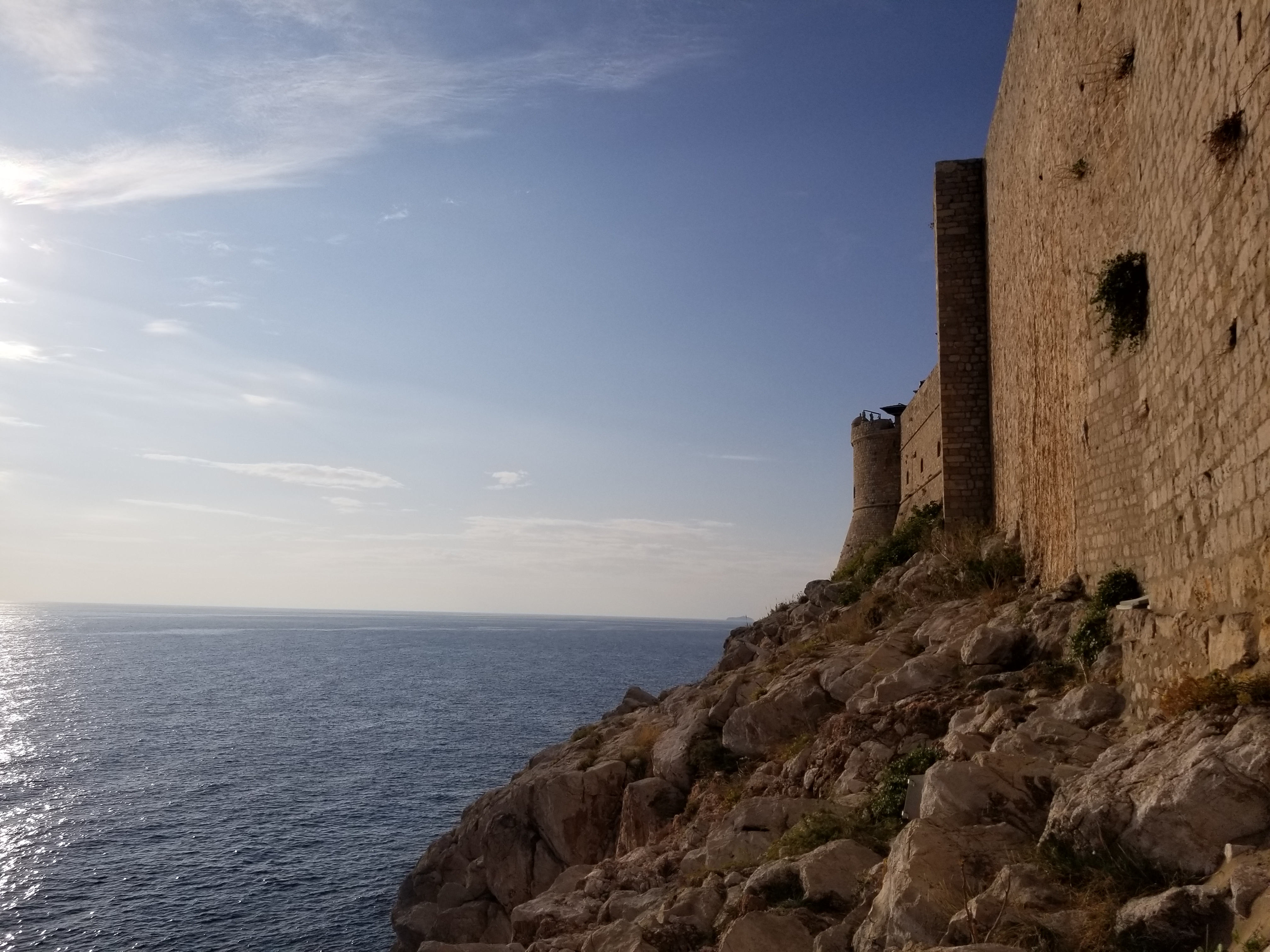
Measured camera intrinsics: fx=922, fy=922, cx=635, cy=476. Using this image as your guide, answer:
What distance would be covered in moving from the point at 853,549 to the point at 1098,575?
20865 mm

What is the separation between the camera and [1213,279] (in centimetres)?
672

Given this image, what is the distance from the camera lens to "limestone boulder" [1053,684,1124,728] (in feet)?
26.9

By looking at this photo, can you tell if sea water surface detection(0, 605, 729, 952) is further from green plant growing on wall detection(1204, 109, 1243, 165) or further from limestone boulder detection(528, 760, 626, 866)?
green plant growing on wall detection(1204, 109, 1243, 165)

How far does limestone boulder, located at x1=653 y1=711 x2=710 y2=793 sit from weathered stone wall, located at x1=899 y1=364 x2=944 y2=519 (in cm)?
877

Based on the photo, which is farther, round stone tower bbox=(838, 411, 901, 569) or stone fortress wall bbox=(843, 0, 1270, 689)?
round stone tower bbox=(838, 411, 901, 569)

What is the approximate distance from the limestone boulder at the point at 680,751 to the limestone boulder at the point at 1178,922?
10679mm

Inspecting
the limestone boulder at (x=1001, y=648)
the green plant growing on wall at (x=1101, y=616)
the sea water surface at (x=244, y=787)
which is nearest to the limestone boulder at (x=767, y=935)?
the green plant growing on wall at (x=1101, y=616)

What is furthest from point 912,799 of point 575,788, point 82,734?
point 82,734

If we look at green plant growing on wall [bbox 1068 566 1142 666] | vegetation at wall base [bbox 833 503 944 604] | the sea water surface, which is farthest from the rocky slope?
the sea water surface

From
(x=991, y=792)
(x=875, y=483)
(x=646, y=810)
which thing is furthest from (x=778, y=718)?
(x=875, y=483)

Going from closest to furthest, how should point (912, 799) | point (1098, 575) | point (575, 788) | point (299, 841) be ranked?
1. point (912, 799)
2. point (1098, 575)
3. point (575, 788)
4. point (299, 841)

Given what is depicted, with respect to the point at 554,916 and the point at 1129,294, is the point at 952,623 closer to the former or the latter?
the point at 1129,294

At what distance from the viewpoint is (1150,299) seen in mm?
8719

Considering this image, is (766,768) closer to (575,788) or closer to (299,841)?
(575,788)
